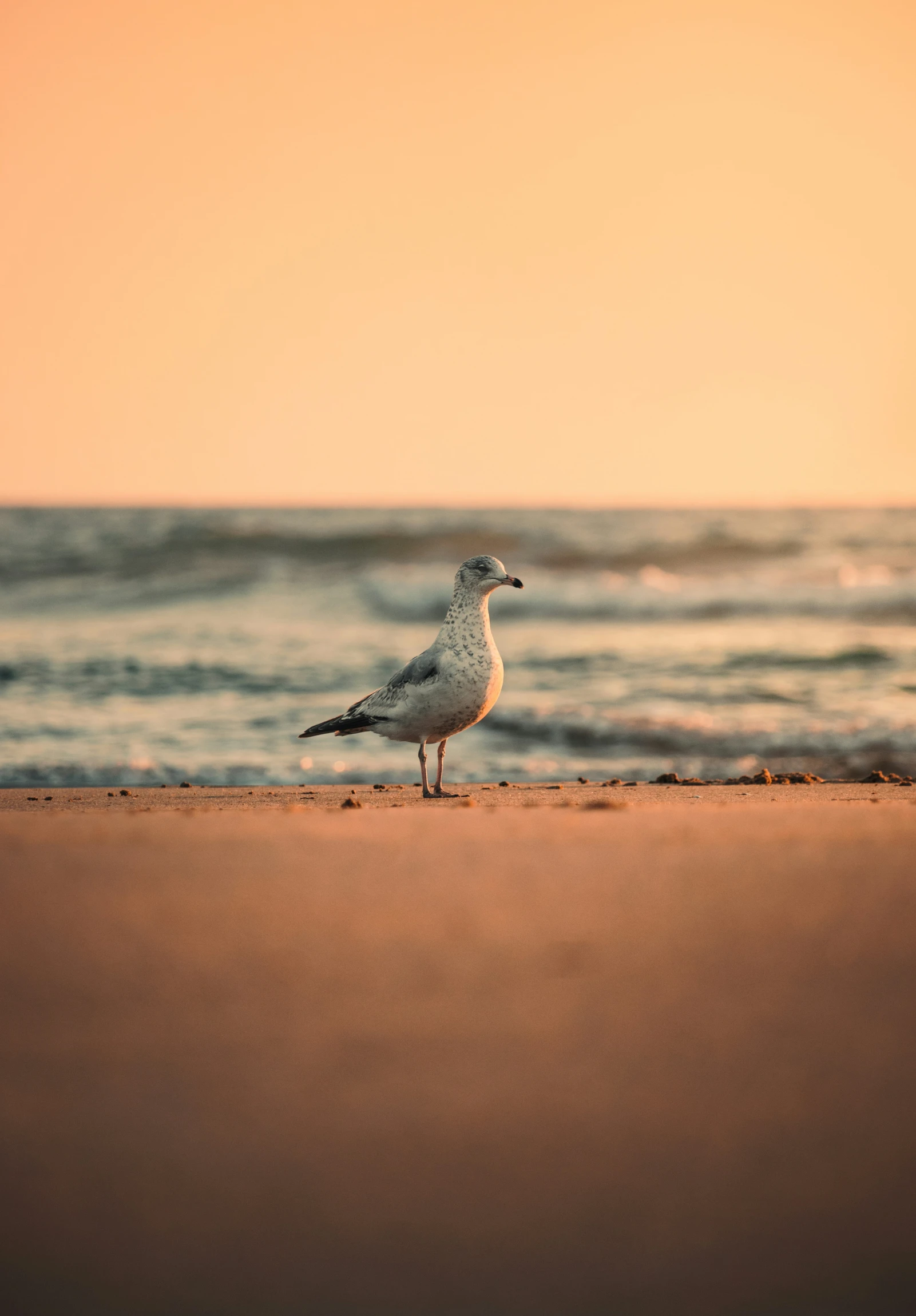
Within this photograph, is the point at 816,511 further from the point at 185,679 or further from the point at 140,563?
the point at 185,679

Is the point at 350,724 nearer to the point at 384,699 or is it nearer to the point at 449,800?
the point at 384,699

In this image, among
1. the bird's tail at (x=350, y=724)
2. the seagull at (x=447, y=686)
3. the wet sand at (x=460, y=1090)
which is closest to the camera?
the wet sand at (x=460, y=1090)

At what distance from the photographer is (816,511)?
30203 mm

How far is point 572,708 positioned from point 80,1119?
6083mm

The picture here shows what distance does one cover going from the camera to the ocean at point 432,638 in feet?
20.5

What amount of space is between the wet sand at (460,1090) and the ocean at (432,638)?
3.28 m

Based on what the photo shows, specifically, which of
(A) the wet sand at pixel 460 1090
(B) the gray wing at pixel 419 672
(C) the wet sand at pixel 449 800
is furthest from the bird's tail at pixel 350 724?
(A) the wet sand at pixel 460 1090

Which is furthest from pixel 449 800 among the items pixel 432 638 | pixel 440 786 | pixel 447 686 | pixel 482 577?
pixel 432 638

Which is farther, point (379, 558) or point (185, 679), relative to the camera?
point (379, 558)

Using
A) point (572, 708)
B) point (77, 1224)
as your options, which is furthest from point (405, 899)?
point (572, 708)

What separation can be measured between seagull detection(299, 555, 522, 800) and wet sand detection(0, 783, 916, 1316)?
1.42m

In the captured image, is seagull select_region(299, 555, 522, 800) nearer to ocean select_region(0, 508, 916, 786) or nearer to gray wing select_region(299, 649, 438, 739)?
gray wing select_region(299, 649, 438, 739)

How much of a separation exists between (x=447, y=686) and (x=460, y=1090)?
256cm

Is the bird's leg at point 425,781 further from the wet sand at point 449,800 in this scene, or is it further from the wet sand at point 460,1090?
the wet sand at point 460,1090
